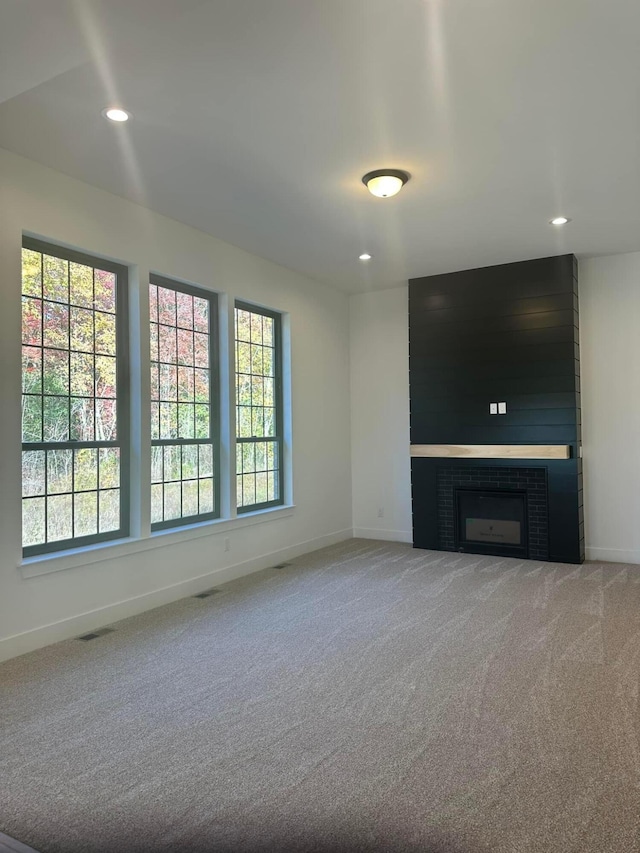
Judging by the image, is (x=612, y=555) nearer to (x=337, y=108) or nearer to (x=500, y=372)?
(x=500, y=372)

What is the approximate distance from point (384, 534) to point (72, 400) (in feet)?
13.3

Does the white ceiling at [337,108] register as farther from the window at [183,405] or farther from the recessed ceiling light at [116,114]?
the window at [183,405]

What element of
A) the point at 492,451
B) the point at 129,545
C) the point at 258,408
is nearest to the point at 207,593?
the point at 129,545

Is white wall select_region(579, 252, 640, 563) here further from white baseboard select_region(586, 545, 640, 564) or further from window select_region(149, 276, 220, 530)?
window select_region(149, 276, 220, 530)

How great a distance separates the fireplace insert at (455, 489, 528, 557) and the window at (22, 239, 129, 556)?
3424 millimetres

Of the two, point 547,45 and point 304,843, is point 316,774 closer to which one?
point 304,843

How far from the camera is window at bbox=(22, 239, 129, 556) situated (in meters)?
3.80

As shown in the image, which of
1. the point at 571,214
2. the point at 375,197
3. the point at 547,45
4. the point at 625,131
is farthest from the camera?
the point at 571,214

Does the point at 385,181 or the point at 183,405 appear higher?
the point at 385,181

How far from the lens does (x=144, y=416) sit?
4457 mm

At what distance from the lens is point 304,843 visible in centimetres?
191

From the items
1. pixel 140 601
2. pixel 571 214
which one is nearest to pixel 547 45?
pixel 571 214

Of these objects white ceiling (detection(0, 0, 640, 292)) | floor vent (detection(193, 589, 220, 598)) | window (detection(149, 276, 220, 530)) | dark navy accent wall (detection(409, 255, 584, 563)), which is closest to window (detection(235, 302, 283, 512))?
window (detection(149, 276, 220, 530))

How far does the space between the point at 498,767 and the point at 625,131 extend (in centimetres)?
332
